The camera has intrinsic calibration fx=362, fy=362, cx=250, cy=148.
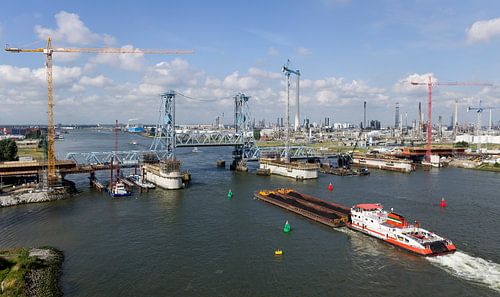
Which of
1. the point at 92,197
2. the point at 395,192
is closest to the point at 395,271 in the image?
the point at 395,192

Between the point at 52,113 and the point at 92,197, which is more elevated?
the point at 52,113

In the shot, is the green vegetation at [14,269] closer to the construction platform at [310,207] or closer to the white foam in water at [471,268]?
the construction platform at [310,207]

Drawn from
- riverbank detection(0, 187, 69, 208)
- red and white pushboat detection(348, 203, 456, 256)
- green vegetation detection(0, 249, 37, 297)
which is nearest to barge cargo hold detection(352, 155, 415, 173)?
red and white pushboat detection(348, 203, 456, 256)

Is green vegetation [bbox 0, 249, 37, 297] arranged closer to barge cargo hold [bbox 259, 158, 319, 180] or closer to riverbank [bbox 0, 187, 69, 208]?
riverbank [bbox 0, 187, 69, 208]

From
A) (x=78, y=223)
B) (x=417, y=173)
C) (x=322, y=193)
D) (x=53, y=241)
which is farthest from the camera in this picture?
(x=417, y=173)

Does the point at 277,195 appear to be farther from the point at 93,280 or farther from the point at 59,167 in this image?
the point at 59,167

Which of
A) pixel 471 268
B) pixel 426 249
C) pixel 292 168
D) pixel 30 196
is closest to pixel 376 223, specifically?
pixel 426 249

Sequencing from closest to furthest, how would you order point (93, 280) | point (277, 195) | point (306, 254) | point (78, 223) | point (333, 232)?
point (93, 280), point (306, 254), point (333, 232), point (78, 223), point (277, 195)
